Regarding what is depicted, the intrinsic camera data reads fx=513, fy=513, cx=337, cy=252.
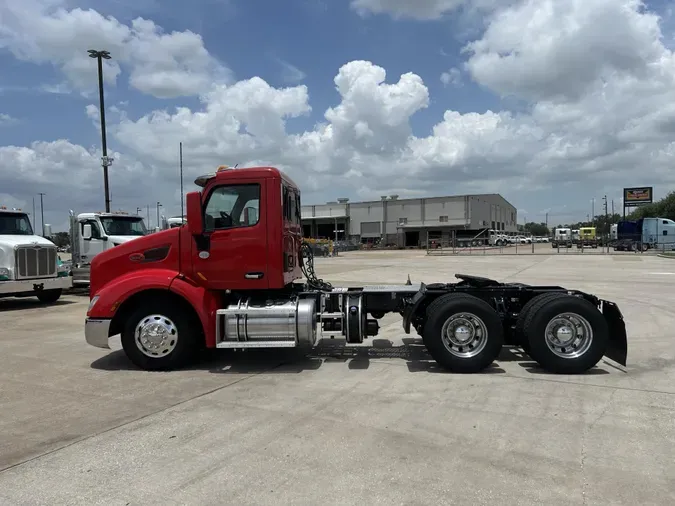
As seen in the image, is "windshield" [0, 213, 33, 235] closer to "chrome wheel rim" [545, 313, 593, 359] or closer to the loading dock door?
"chrome wheel rim" [545, 313, 593, 359]

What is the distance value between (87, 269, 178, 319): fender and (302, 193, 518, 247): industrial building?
69.9 metres

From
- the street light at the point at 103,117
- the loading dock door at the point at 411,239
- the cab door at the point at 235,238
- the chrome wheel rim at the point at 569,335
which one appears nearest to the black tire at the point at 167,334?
the cab door at the point at 235,238

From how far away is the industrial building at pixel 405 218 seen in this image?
260ft

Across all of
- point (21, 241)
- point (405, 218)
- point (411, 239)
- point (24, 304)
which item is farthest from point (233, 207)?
point (411, 239)

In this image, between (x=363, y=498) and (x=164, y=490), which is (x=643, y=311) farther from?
(x=164, y=490)

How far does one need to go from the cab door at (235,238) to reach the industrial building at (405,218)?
6958cm

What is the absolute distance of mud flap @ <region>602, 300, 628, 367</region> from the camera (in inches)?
257

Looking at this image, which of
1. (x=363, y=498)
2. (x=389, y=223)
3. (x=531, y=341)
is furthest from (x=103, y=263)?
(x=389, y=223)

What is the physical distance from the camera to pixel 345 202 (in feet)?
290

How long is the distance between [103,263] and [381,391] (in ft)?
13.9

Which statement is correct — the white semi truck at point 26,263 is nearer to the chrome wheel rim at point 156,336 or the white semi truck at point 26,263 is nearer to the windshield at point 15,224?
Answer: the windshield at point 15,224

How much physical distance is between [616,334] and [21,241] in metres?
14.1

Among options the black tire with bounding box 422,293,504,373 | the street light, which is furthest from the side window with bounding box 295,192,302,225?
the street light

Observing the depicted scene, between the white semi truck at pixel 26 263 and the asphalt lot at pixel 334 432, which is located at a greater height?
the white semi truck at pixel 26 263
